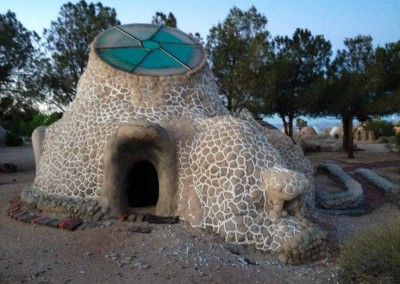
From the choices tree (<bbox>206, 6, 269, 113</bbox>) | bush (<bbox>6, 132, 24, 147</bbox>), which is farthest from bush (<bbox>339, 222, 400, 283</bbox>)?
bush (<bbox>6, 132, 24, 147</bbox>)

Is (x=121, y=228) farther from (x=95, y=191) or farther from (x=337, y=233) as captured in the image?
(x=337, y=233)

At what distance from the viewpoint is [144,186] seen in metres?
8.47

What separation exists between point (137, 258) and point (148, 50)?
A: 4399 mm

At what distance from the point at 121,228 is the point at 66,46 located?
38.5 ft

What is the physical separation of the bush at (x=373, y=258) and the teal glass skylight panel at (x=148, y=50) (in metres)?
4.60

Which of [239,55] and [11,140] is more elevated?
[239,55]

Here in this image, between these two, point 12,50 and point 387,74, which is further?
point 387,74

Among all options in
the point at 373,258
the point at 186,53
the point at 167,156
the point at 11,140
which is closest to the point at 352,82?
the point at 186,53

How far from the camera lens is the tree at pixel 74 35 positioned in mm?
16609

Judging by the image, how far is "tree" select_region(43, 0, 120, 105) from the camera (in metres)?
16.6

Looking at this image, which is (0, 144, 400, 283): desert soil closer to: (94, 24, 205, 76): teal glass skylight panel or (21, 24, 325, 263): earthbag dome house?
(21, 24, 325, 263): earthbag dome house

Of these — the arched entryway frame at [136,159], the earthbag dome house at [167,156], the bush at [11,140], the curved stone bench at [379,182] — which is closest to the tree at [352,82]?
the curved stone bench at [379,182]

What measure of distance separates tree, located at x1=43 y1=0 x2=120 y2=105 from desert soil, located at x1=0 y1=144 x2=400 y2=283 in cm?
1030

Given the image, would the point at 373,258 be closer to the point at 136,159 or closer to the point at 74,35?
the point at 136,159
